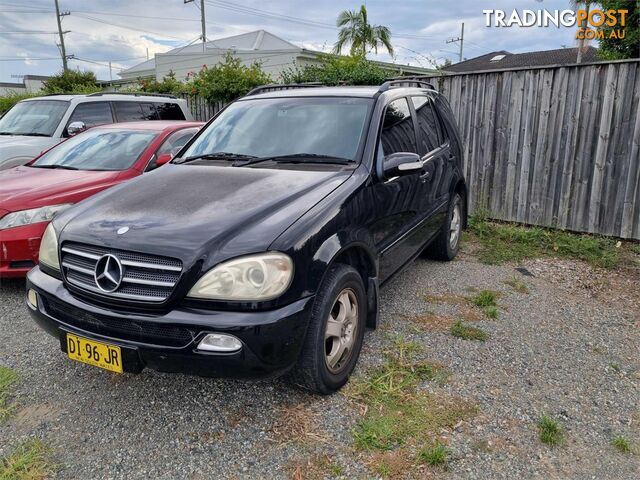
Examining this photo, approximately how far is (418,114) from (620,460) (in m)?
3.10

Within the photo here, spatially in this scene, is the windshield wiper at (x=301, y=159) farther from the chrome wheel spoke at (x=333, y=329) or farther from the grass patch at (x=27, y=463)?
the grass patch at (x=27, y=463)

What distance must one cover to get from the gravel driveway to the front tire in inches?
6.5

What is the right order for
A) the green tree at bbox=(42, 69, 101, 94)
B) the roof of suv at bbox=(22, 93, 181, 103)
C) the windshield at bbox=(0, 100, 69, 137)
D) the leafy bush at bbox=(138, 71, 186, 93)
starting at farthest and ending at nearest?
the green tree at bbox=(42, 69, 101, 94) < the leafy bush at bbox=(138, 71, 186, 93) < the roof of suv at bbox=(22, 93, 181, 103) < the windshield at bbox=(0, 100, 69, 137)

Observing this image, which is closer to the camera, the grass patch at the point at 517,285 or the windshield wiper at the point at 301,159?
the windshield wiper at the point at 301,159

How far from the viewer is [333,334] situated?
2.83 meters

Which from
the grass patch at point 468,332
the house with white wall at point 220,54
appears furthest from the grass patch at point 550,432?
the house with white wall at point 220,54

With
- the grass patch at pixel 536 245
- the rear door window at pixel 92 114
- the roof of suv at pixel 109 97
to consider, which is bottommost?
the grass patch at pixel 536 245

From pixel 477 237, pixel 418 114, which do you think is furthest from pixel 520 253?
pixel 418 114

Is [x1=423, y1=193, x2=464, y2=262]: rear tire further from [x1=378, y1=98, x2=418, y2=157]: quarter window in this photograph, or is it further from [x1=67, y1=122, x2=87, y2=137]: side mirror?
[x1=67, y1=122, x2=87, y2=137]: side mirror

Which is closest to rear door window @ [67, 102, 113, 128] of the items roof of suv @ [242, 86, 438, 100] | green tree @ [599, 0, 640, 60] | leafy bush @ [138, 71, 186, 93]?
leafy bush @ [138, 71, 186, 93]

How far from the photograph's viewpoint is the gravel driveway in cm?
239

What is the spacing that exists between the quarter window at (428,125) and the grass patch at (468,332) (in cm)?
161

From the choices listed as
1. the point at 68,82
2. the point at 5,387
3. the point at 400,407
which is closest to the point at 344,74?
the point at 400,407

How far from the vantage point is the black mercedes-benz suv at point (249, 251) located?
234 centimetres
